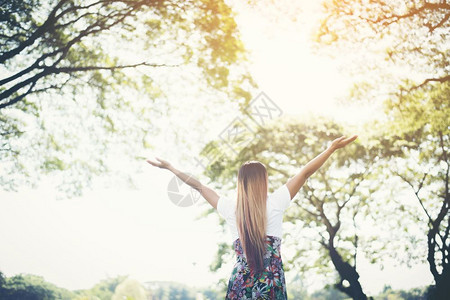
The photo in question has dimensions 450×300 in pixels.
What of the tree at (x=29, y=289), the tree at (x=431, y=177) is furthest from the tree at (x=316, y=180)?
the tree at (x=29, y=289)

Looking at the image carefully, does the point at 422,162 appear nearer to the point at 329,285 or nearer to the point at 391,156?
the point at 391,156

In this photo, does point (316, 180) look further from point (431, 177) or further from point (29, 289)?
point (29, 289)

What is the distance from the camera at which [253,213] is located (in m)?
1.80

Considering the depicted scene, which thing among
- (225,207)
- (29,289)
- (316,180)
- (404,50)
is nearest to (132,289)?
(29,289)

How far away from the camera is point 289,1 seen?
6.76m

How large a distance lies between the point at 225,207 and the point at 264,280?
43cm

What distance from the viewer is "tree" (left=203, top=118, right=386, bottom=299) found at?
33.9 feet

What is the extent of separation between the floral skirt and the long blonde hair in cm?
3

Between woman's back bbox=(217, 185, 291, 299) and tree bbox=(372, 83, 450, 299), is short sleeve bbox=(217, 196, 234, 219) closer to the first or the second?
woman's back bbox=(217, 185, 291, 299)

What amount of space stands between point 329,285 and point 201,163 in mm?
5556

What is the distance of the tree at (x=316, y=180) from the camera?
33.9ft

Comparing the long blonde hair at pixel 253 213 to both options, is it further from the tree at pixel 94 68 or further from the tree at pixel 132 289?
the tree at pixel 132 289

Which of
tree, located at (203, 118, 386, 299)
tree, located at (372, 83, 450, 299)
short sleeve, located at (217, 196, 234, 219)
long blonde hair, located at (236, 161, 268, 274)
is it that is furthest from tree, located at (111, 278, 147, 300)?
long blonde hair, located at (236, 161, 268, 274)

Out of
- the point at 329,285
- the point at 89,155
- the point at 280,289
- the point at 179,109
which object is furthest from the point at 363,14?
the point at 329,285
